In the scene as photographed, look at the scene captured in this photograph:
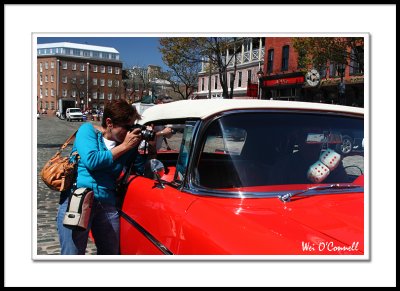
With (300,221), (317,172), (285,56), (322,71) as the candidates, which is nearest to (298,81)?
(322,71)

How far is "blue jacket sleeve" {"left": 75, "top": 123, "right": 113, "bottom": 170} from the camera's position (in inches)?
108

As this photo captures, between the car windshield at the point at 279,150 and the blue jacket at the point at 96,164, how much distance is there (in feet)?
2.01

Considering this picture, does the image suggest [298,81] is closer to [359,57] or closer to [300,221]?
[359,57]

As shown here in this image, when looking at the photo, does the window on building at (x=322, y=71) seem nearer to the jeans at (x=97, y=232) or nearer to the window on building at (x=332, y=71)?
the window on building at (x=332, y=71)

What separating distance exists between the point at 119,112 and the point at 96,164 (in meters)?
0.40

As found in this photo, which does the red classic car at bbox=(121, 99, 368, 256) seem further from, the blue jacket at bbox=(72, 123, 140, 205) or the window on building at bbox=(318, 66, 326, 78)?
the window on building at bbox=(318, 66, 326, 78)

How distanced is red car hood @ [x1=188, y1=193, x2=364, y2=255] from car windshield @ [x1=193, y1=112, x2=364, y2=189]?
7.5 inches

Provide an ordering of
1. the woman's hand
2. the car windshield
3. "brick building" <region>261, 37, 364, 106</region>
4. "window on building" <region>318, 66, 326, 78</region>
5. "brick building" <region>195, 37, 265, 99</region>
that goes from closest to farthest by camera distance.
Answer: the car windshield, the woman's hand, "brick building" <region>261, 37, 364, 106</region>, "window on building" <region>318, 66, 326, 78</region>, "brick building" <region>195, 37, 265, 99</region>

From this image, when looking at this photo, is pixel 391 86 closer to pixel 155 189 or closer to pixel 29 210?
pixel 155 189

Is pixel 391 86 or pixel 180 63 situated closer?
pixel 391 86

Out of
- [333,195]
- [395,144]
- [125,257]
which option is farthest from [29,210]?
[395,144]

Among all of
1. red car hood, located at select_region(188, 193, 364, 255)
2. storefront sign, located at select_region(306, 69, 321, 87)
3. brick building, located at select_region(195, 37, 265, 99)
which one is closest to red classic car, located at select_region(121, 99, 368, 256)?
red car hood, located at select_region(188, 193, 364, 255)

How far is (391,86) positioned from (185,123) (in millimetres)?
1318

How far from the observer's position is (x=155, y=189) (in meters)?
2.89
